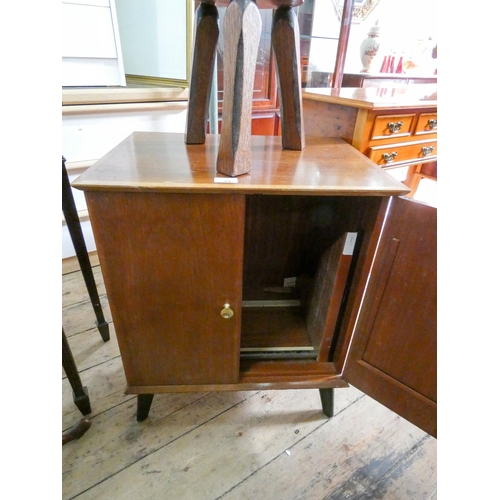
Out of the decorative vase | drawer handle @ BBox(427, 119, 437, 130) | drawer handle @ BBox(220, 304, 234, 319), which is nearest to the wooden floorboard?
drawer handle @ BBox(220, 304, 234, 319)

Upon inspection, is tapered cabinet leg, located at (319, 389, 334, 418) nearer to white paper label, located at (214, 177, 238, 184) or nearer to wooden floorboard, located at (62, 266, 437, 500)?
wooden floorboard, located at (62, 266, 437, 500)

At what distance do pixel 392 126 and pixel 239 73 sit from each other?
23.1 inches

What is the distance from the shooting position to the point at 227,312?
2.25 ft

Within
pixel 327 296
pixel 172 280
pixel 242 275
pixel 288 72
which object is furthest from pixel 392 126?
pixel 172 280

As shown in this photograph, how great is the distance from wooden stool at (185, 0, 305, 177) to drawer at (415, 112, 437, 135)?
53 centimetres

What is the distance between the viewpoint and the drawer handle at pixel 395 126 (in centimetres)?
94

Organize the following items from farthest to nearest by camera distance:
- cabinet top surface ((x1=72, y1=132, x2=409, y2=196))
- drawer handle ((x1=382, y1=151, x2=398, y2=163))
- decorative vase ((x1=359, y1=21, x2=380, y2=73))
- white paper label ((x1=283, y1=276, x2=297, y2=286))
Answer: decorative vase ((x1=359, y1=21, x2=380, y2=73)) < white paper label ((x1=283, y1=276, x2=297, y2=286)) < drawer handle ((x1=382, y1=151, x2=398, y2=163)) < cabinet top surface ((x1=72, y1=132, x2=409, y2=196))

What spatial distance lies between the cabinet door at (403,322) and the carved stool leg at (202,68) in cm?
50

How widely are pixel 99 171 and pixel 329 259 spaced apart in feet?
1.83

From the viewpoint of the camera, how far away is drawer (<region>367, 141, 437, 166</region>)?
97 centimetres
